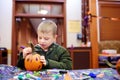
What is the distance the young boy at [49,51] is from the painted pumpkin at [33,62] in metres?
0.02

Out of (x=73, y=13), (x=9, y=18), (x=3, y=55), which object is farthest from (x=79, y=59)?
(x=9, y=18)

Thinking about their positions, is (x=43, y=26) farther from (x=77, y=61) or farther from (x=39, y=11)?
(x=39, y=11)

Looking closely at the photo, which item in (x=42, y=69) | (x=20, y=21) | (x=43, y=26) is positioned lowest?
(x=42, y=69)

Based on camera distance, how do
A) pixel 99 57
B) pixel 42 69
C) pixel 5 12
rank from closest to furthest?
pixel 42 69 < pixel 99 57 < pixel 5 12

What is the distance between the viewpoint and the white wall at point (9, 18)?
4206 mm

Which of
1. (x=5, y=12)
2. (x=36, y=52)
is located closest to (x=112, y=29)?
(x=5, y=12)

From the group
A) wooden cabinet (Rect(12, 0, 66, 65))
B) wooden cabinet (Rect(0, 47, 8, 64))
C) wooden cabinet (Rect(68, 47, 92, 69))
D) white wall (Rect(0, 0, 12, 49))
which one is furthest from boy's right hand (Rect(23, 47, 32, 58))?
white wall (Rect(0, 0, 12, 49))

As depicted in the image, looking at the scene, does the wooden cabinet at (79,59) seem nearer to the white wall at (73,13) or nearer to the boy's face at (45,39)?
the white wall at (73,13)

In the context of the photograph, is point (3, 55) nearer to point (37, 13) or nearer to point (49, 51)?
point (37, 13)

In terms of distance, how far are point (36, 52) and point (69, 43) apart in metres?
3.21

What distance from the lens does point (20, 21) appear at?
181 inches

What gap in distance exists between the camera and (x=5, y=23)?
167 inches

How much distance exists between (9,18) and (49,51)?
3.36 m

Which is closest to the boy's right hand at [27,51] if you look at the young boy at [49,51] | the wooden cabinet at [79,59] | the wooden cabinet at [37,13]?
the young boy at [49,51]
